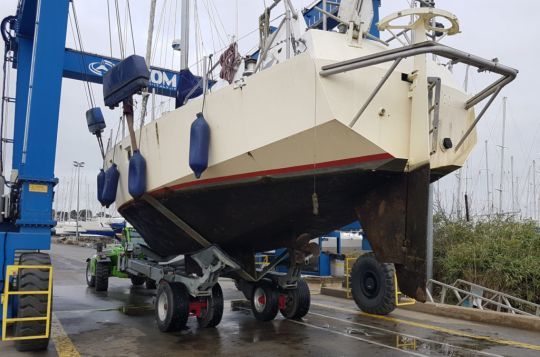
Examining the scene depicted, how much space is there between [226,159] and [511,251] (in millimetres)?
7970

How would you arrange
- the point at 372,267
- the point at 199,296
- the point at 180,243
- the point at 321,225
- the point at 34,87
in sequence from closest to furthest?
the point at 34,87 < the point at 321,225 < the point at 199,296 < the point at 180,243 < the point at 372,267

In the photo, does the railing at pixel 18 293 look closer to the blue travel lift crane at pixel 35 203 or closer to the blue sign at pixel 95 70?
the blue travel lift crane at pixel 35 203

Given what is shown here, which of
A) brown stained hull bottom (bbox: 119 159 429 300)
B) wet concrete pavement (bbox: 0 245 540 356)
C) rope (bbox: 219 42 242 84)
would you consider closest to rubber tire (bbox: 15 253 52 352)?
wet concrete pavement (bbox: 0 245 540 356)

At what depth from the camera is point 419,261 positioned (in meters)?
4.77

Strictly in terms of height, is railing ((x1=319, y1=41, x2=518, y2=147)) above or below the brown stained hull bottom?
above

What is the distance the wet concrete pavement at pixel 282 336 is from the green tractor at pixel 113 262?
1192 mm

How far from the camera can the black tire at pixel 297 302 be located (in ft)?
25.7

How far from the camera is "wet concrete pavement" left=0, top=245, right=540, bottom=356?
5953mm

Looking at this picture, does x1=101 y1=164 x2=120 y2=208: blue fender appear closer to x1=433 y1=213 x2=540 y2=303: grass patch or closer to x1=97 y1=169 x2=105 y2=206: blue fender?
x1=97 y1=169 x2=105 y2=206: blue fender

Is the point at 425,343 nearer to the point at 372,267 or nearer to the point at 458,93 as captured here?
the point at 372,267

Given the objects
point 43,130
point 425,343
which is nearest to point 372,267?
point 425,343

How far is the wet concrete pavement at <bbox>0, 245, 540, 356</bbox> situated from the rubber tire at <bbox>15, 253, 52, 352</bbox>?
0.55ft

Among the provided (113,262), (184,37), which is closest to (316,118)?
(184,37)

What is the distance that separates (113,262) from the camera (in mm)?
11727
